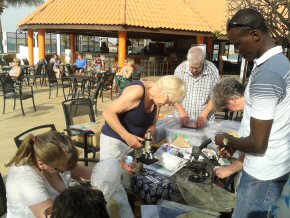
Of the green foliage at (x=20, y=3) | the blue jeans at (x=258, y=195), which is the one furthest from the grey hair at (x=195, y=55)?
the green foliage at (x=20, y=3)

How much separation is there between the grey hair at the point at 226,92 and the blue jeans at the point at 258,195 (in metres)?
0.56

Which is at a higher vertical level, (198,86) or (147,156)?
(198,86)

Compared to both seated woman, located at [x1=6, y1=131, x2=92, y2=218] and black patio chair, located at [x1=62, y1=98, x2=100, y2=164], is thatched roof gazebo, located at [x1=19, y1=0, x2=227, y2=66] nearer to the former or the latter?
black patio chair, located at [x1=62, y1=98, x2=100, y2=164]

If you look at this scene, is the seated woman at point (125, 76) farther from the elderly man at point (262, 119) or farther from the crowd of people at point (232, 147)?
the elderly man at point (262, 119)

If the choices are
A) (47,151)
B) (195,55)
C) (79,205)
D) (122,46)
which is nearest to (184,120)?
(195,55)

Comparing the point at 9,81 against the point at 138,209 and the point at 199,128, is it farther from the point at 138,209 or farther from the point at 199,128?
the point at 138,209

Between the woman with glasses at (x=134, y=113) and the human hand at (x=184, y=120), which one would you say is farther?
the human hand at (x=184, y=120)

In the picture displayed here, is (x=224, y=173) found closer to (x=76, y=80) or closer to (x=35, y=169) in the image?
(x=35, y=169)

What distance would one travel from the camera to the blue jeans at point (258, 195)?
1675mm

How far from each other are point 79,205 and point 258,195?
95 centimetres

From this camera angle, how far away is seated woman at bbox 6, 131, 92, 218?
1.76 meters

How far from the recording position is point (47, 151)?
71.2 inches

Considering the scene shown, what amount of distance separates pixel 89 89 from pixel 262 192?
9265 millimetres

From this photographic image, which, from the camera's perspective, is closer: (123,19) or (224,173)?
(224,173)
